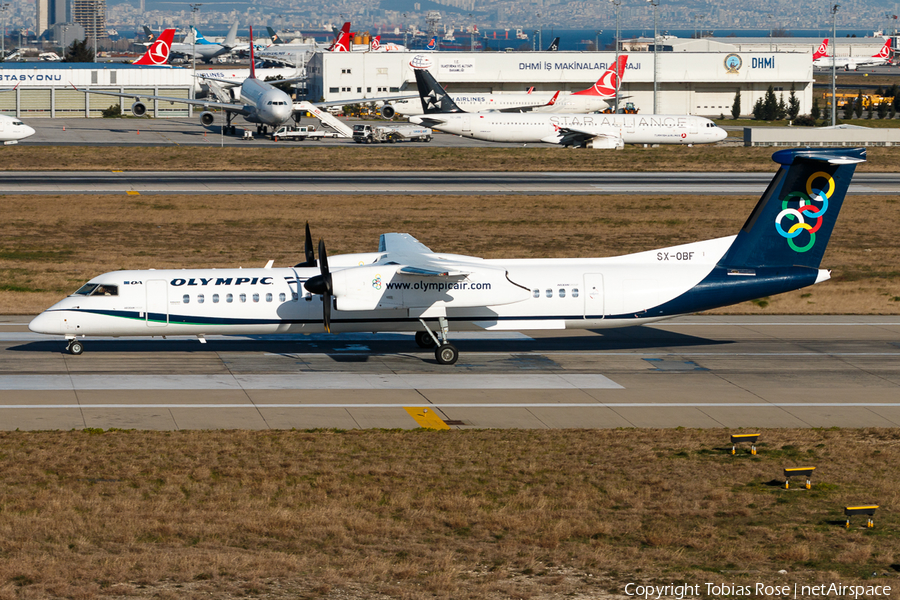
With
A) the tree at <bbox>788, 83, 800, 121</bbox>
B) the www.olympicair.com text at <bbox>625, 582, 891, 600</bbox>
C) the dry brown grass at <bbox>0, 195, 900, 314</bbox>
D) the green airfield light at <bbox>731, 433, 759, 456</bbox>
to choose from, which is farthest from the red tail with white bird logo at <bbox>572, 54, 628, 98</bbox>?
the www.olympicair.com text at <bbox>625, 582, 891, 600</bbox>

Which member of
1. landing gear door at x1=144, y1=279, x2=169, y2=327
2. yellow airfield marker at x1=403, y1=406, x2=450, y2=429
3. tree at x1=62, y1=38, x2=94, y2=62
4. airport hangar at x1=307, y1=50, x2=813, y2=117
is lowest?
yellow airfield marker at x1=403, y1=406, x2=450, y2=429

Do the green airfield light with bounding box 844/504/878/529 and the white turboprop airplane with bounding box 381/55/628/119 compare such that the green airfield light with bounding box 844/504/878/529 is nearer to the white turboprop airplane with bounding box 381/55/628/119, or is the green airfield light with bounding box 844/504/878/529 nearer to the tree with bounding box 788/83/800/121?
the white turboprop airplane with bounding box 381/55/628/119

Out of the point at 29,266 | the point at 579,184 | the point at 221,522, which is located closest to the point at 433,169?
the point at 579,184

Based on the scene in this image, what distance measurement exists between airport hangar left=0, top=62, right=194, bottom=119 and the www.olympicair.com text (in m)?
123

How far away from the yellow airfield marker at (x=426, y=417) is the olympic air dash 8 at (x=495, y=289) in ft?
16.9

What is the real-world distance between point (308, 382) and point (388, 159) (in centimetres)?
5738

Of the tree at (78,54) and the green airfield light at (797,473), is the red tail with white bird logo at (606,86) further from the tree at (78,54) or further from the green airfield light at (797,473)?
the tree at (78,54)

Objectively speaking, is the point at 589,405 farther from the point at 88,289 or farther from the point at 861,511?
the point at 88,289

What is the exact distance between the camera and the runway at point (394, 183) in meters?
68.6

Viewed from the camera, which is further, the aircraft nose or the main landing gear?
the main landing gear

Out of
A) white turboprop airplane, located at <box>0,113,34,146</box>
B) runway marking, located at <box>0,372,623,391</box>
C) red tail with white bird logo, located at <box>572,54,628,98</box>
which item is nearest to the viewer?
runway marking, located at <box>0,372,623,391</box>

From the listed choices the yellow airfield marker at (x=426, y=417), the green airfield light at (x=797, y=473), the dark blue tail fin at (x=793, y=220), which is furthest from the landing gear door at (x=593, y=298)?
the green airfield light at (x=797, y=473)

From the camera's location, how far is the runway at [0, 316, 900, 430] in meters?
27.0

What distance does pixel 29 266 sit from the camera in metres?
48.0
